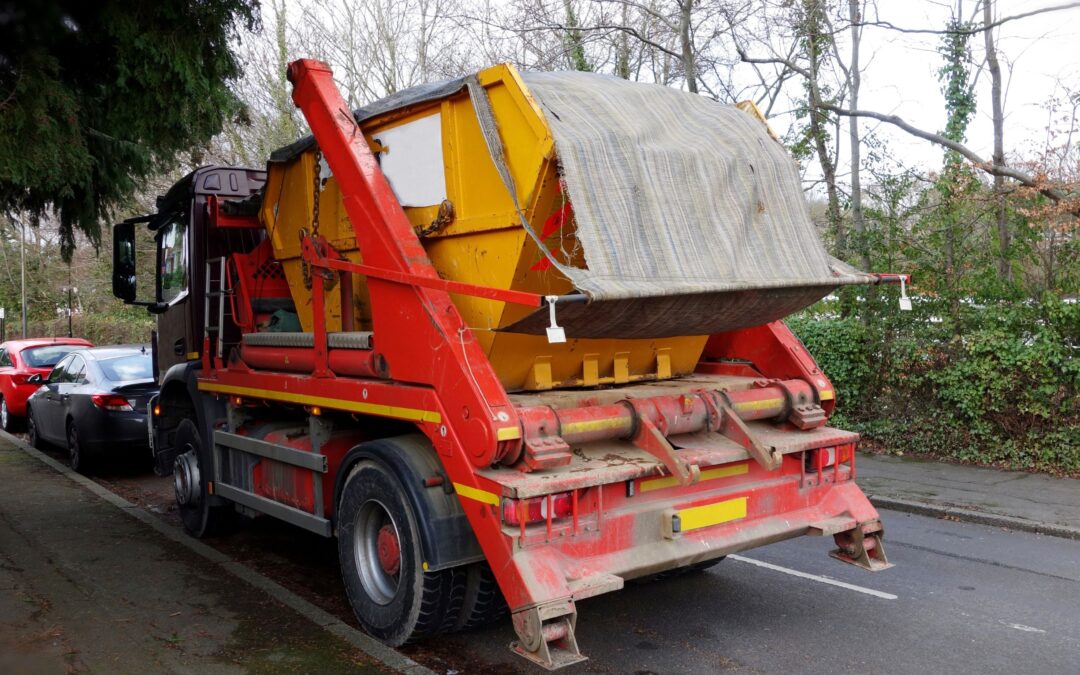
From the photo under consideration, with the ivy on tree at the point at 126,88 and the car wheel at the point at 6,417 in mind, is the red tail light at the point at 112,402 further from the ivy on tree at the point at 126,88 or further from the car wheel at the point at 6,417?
the car wheel at the point at 6,417

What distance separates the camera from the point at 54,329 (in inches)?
1459

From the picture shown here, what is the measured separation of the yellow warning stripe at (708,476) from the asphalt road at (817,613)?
90cm

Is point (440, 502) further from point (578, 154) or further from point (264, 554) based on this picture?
point (264, 554)

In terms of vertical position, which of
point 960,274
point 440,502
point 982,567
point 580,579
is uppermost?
point 960,274

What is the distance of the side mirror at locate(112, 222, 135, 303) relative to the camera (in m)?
7.83

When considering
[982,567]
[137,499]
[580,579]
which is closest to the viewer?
[580,579]

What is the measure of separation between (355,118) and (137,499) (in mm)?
5876

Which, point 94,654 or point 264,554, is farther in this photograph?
point 264,554

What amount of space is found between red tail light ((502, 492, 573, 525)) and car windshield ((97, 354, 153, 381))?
8.35 meters

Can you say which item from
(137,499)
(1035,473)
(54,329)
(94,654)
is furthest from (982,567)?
(54,329)

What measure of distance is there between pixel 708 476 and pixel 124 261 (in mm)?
5573

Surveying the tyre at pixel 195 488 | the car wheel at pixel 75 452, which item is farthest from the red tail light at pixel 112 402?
the tyre at pixel 195 488

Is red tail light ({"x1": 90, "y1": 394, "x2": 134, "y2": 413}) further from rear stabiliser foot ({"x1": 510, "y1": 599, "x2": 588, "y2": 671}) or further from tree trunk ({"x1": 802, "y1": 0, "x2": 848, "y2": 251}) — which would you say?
tree trunk ({"x1": 802, "y1": 0, "x2": 848, "y2": 251})

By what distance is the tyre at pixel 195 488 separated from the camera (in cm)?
724
